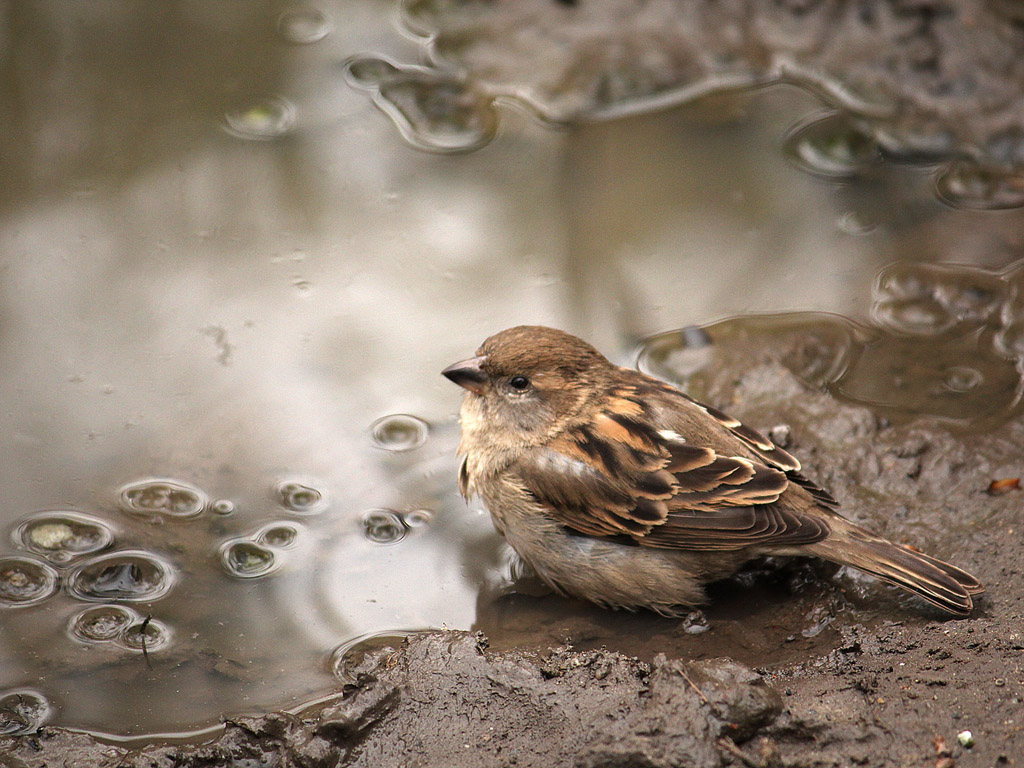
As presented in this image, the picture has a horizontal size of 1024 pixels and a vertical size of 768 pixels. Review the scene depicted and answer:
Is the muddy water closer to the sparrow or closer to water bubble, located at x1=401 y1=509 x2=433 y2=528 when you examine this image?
water bubble, located at x1=401 y1=509 x2=433 y2=528

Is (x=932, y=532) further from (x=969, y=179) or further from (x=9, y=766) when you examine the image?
(x=9, y=766)

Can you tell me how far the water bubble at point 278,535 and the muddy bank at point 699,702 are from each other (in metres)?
0.76

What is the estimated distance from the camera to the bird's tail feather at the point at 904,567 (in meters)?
4.15

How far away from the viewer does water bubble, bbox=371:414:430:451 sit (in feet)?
17.7

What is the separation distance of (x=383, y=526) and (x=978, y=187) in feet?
15.5

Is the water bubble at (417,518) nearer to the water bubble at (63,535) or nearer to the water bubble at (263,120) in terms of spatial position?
the water bubble at (63,535)

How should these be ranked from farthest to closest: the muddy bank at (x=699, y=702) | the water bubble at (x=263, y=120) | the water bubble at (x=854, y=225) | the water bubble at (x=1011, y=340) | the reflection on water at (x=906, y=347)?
the water bubble at (x=263, y=120) < the water bubble at (x=854, y=225) < the water bubble at (x=1011, y=340) < the reflection on water at (x=906, y=347) < the muddy bank at (x=699, y=702)

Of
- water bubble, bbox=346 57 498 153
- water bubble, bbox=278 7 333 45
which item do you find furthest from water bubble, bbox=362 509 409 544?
water bubble, bbox=278 7 333 45

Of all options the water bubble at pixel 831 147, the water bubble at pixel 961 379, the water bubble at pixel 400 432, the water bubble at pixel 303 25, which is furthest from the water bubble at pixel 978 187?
the water bubble at pixel 303 25

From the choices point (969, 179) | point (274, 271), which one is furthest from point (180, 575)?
point (969, 179)

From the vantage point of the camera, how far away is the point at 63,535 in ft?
15.5

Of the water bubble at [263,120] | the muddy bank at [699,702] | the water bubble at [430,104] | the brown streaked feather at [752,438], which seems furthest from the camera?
the water bubble at [430,104]

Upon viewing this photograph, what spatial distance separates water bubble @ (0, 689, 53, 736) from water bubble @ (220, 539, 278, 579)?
3.21 ft

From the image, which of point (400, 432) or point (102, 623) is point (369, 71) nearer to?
point (400, 432)
